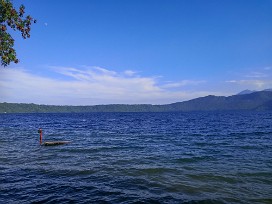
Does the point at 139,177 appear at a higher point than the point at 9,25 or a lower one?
lower

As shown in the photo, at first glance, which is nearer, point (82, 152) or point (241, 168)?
point (241, 168)

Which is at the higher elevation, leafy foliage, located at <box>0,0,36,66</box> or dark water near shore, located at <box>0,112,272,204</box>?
leafy foliage, located at <box>0,0,36,66</box>

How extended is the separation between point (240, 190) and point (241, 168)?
6.16m

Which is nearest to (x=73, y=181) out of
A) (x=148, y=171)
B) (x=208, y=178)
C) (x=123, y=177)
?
(x=123, y=177)

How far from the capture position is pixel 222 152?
30.0 metres

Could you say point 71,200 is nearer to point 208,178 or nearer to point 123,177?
point 123,177

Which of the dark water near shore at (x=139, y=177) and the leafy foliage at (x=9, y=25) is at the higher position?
the leafy foliage at (x=9, y=25)

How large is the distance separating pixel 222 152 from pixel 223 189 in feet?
45.6

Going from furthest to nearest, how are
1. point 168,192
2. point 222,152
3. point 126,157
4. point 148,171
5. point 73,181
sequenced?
1. point 222,152
2. point 126,157
3. point 148,171
4. point 73,181
5. point 168,192

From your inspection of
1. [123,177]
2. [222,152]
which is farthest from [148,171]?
[222,152]

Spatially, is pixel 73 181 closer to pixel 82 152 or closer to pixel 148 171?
pixel 148 171

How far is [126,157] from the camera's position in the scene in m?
27.7

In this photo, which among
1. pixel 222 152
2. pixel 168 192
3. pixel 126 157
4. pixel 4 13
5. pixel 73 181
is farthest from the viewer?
pixel 222 152

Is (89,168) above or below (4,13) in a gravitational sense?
below
